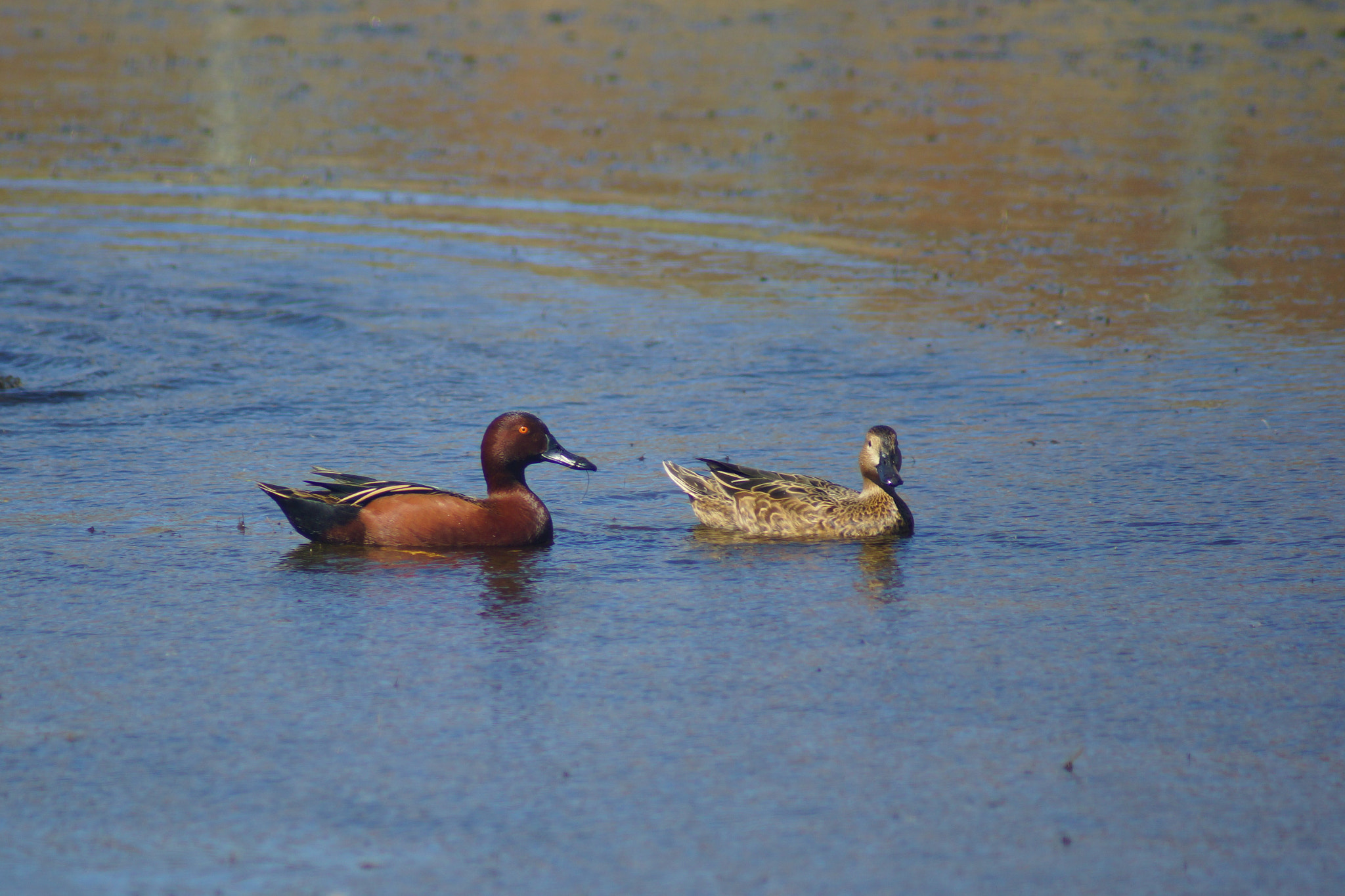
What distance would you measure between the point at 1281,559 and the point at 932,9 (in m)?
37.3

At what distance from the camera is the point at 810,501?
8.06 meters

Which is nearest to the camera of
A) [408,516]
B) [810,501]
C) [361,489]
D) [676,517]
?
[408,516]

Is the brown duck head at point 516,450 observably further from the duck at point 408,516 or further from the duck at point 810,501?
the duck at point 810,501

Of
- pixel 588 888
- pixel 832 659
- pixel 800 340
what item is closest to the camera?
pixel 588 888

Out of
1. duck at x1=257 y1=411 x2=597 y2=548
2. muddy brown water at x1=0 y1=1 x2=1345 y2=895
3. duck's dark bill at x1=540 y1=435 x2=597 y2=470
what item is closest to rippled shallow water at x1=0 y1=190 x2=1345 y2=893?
muddy brown water at x1=0 y1=1 x2=1345 y2=895

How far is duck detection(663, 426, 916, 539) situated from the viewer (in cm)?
802

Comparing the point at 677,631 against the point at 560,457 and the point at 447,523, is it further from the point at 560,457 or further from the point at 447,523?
the point at 560,457

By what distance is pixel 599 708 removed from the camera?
5828mm

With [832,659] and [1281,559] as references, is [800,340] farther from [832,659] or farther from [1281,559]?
[832,659]

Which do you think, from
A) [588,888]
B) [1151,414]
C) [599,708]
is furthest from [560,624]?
[1151,414]

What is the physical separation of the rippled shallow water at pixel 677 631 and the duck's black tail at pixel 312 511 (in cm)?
18

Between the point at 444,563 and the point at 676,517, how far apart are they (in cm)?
138

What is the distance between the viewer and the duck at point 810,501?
26.3 ft

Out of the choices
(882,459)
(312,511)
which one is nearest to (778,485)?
(882,459)
